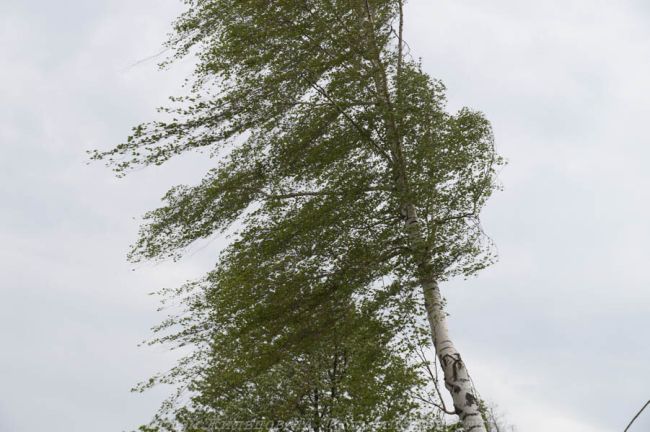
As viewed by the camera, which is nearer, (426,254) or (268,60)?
(426,254)

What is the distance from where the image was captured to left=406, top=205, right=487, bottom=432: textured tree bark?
9.20 metres

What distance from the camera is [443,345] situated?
9.69 metres

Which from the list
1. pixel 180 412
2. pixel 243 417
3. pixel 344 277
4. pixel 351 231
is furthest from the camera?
pixel 243 417

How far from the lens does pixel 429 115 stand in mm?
10812

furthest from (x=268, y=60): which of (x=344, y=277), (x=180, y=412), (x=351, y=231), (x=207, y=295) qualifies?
(x=180, y=412)

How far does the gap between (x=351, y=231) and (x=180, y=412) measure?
6.02 metres

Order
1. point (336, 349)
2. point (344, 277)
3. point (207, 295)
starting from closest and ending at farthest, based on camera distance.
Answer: point (344, 277) < point (207, 295) < point (336, 349)

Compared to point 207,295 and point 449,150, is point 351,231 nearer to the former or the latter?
point 449,150

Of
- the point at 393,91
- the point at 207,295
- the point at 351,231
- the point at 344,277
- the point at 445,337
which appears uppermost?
the point at 393,91

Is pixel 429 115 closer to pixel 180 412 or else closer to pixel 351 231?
pixel 351 231

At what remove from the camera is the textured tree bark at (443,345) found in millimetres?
9195

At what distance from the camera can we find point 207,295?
42.5 feet

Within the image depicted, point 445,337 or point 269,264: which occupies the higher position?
point 269,264

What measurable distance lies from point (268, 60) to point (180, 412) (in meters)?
7.24
